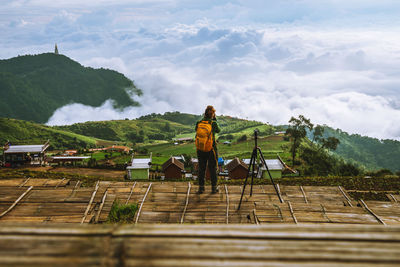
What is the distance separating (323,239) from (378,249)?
21cm

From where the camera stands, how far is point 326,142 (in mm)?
49719

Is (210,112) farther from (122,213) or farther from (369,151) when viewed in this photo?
(369,151)

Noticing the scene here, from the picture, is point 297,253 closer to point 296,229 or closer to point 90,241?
point 296,229

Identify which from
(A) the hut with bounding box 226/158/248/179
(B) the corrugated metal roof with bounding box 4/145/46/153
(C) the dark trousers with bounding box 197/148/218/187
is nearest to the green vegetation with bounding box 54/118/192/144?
(B) the corrugated metal roof with bounding box 4/145/46/153

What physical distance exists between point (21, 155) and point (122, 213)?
41.5 m

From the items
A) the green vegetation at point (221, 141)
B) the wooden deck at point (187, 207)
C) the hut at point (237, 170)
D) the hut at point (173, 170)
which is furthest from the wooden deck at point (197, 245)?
the green vegetation at point (221, 141)

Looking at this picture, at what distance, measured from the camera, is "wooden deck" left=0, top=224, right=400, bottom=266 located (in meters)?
1.04

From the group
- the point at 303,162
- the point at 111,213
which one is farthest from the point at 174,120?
the point at 111,213

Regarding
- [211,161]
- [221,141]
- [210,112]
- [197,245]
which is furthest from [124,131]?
[197,245]

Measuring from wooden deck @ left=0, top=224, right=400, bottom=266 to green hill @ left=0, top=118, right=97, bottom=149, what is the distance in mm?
108938

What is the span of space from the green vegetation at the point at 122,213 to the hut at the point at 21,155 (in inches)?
1567

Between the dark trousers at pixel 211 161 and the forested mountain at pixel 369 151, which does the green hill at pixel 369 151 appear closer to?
the forested mountain at pixel 369 151

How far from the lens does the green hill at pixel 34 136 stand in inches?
3883

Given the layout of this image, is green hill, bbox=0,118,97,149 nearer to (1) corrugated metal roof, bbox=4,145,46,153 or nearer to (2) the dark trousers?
(1) corrugated metal roof, bbox=4,145,46,153
